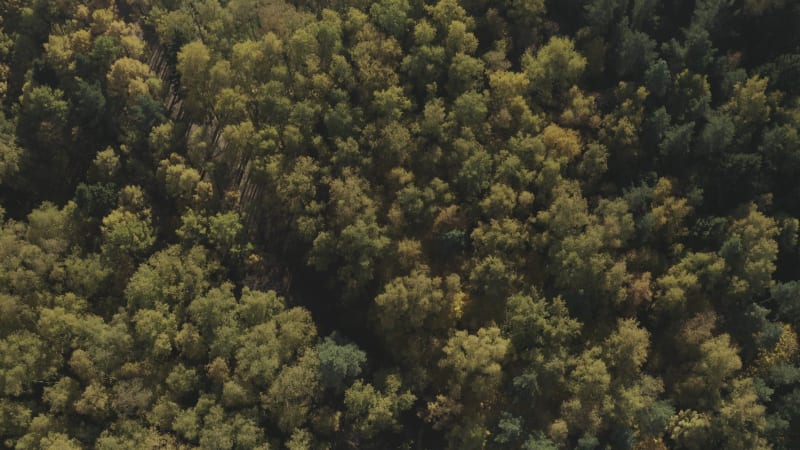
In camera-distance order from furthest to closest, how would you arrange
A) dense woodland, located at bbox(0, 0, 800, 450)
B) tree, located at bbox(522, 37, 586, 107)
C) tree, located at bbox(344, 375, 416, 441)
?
tree, located at bbox(522, 37, 586, 107), tree, located at bbox(344, 375, 416, 441), dense woodland, located at bbox(0, 0, 800, 450)

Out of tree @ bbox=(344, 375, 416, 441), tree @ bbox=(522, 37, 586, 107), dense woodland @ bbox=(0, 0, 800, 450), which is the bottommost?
tree @ bbox=(344, 375, 416, 441)

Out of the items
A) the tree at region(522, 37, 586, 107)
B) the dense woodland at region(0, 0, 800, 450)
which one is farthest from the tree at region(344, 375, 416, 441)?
the tree at region(522, 37, 586, 107)

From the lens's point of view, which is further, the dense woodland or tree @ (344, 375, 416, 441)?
tree @ (344, 375, 416, 441)

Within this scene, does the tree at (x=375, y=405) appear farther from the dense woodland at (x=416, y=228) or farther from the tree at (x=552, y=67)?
the tree at (x=552, y=67)

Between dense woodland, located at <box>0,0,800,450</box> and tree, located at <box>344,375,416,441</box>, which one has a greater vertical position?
dense woodland, located at <box>0,0,800,450</box>

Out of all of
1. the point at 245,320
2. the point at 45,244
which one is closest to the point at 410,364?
the point at 245,320

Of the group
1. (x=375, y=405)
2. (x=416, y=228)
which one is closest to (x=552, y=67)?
(x=416, y=228)

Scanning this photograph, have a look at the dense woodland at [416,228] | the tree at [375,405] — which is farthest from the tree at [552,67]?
the tree at [375,405]

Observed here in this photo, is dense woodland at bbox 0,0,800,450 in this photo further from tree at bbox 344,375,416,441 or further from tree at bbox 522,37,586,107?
tree at bbox 344,375,416,441

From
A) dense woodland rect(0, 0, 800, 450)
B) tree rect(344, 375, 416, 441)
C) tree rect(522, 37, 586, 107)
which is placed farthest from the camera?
tree rect(522, 37, 586, 107)

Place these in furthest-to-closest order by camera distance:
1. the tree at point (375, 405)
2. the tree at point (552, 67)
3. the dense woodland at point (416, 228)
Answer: the tree at point (552, 67), the tree at point (375, 405), the dense woodland at point (416, 228)
